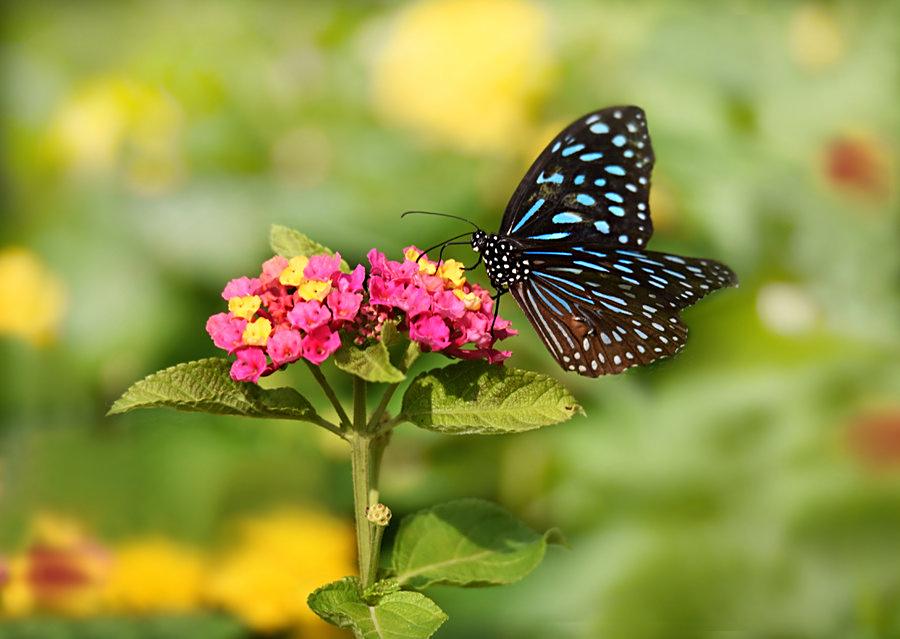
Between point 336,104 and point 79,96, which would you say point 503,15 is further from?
point 79,96

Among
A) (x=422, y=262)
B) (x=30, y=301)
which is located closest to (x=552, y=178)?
(x=422, y=262)

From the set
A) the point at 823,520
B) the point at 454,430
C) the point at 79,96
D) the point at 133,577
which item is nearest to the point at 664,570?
the point at 823,520

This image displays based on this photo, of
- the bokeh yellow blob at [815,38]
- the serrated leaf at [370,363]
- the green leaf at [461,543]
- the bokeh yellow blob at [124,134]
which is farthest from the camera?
the bokeh yellow blob at [815,38]

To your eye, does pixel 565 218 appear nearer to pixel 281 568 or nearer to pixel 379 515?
pixel 379 515

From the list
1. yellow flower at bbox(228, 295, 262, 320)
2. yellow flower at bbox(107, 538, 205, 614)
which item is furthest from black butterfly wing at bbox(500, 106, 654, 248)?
yellow flower at bbox(107, 538, 205, 614)

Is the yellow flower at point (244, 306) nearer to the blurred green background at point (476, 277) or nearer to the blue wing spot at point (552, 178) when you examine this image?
the blue wing spot at point (552, 178)

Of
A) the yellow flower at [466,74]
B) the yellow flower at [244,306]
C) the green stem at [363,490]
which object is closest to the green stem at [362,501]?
the green stem at [363,490]
